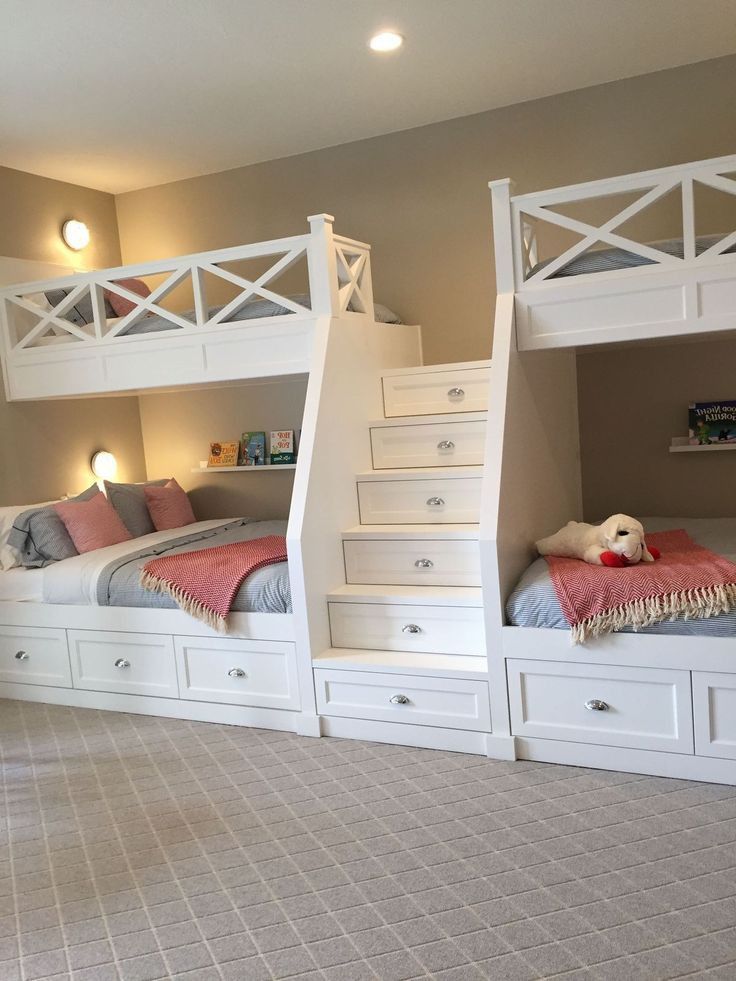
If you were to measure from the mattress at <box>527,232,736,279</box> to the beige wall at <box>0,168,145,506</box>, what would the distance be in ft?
9.43

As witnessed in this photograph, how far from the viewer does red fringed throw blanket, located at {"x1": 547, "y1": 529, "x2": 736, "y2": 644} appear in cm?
255

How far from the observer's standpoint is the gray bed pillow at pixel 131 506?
4398 mm

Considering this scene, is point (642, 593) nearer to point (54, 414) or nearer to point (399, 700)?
point (399, 700)

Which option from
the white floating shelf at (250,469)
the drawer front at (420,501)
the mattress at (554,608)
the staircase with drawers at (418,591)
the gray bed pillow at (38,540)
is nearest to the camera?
the mattress at (554,608)

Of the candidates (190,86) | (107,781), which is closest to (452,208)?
(190,86)

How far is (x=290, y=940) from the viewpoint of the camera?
6.59 ft

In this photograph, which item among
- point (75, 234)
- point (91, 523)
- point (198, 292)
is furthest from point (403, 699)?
point (75, 234)

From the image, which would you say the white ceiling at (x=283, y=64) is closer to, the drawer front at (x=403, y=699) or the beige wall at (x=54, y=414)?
the beige wall at (x=54, y=414)

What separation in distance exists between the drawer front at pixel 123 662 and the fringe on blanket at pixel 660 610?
178cm

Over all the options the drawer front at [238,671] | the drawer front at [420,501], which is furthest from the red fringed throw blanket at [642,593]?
the drawer front at [238,671]

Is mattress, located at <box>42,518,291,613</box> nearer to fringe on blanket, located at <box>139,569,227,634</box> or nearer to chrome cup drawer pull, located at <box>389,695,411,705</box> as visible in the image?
fringe on blanket, located at <box>139,569,227,634</box>

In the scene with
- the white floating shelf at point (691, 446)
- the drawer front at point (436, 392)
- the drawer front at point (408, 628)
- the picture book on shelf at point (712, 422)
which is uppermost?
the drawer front at point (436, 392)

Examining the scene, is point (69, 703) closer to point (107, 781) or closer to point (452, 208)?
point (107, 781)

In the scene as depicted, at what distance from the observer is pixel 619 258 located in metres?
3.05
